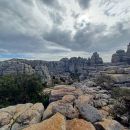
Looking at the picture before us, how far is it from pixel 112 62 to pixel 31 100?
147 meters

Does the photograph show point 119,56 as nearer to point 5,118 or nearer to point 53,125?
point 5,118

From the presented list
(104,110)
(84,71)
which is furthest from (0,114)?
(84,71)

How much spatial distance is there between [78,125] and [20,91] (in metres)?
25.7

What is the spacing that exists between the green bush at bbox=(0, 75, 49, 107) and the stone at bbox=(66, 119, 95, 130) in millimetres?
18962

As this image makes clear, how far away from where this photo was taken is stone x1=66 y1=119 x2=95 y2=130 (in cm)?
2117

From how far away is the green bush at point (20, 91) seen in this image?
43.3 m

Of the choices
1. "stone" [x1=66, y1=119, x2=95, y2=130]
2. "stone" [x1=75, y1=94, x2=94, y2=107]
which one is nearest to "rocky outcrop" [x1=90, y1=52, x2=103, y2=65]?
"stone" [x1=75, y1=94, x2=94, y2=107]

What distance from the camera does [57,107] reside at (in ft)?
79.6

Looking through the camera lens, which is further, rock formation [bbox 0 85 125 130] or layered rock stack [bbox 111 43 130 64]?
layered rock stack [bbox 111 43 130 64]

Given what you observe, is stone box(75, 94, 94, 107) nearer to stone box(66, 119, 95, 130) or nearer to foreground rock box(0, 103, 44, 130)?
stone box(66, 119, 95, 130)

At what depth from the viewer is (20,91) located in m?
45.6

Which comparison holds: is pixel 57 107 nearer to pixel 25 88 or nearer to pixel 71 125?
pixel 71 125

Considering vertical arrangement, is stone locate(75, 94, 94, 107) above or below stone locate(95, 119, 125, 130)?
above

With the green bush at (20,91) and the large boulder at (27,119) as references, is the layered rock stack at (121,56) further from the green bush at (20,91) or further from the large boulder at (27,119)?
the large boulder at (27,119)
